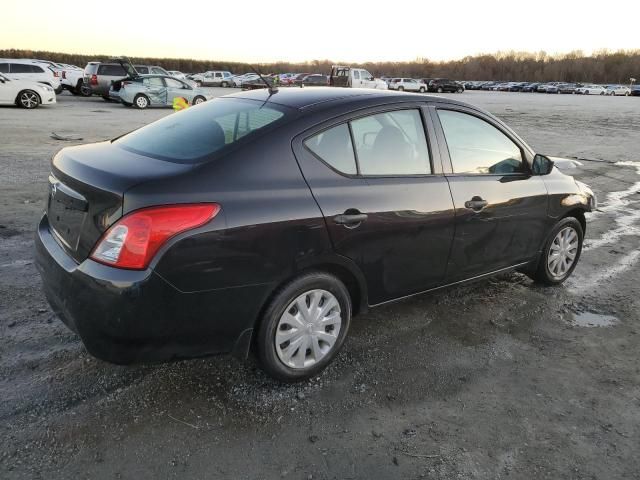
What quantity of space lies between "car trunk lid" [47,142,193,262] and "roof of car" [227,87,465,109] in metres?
0.93

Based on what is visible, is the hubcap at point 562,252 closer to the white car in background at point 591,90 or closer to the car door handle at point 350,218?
the car door handle at point 350,218

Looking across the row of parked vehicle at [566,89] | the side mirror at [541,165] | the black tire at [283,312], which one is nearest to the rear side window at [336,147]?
the black tire at [283,312]

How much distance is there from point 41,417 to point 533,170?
3.80 meters

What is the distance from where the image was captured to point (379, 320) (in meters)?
4.05

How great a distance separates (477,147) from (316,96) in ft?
4.33

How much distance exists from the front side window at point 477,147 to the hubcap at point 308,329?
1372mm

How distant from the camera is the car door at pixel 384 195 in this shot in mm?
3021

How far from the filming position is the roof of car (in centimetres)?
329

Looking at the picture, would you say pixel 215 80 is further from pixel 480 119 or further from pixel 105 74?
pixel 480 119

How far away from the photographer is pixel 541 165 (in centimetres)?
428

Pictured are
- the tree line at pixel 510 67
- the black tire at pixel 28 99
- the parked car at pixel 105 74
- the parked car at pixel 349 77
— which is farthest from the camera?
the tree line at pixel 510 67

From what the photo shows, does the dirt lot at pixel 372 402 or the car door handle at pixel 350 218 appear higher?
the car door handle at pixel 350 218

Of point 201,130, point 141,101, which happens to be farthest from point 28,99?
point 201,130

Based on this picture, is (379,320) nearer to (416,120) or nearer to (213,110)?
(416,120)
